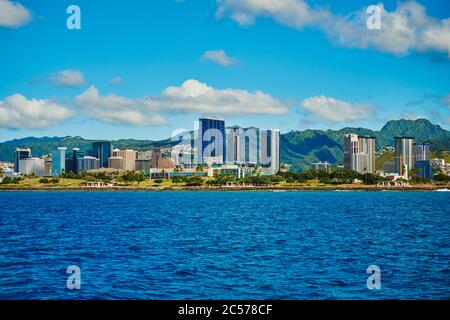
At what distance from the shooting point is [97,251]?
46750 mm

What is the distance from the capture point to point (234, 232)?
63562mm

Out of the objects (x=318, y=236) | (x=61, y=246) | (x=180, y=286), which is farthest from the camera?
(x=318, y=236)

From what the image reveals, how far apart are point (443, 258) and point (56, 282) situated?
29721mm

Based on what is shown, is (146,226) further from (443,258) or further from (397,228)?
(443,258)

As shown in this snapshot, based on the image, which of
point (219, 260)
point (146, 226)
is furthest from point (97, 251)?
point (146, 226)

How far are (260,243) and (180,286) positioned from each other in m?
21.4

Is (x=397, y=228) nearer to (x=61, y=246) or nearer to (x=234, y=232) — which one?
(x=234, y=232)

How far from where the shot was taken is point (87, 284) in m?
32.6

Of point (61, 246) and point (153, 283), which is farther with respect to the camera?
point (61, 246)

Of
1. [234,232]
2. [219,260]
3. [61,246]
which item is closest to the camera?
[219,260]
